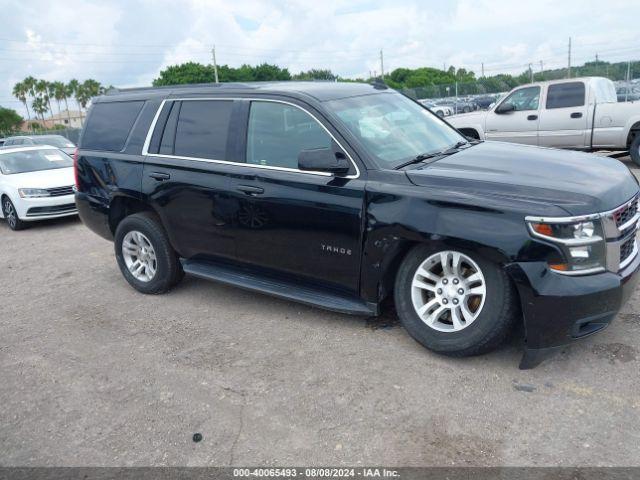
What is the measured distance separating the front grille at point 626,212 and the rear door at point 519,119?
7.62 m

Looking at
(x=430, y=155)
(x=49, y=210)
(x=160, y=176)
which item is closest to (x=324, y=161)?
(x=430, y=155)

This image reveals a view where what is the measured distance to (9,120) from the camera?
253 feet

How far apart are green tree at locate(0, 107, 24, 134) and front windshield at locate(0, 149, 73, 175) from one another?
7392cm

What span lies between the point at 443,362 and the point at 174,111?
127 inches

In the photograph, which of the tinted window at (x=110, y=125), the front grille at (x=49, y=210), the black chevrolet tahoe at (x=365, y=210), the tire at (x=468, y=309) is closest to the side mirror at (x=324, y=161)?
the black chevrolet tahoe at (x=365, y=210)

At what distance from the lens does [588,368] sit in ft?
11.7

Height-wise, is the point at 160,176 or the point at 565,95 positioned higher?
the point at 565,95

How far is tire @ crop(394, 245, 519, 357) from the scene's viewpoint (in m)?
3.46

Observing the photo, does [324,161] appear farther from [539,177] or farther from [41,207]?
[41,207]

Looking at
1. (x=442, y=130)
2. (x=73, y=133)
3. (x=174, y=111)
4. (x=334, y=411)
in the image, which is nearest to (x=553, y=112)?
(x=442, y=130)

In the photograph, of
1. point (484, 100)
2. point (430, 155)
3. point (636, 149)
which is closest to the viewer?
point (430, 155)

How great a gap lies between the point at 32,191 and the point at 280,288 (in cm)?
711

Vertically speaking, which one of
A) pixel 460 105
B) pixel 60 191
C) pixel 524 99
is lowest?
pixel 60 191

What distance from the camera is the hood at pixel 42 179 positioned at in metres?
9.80
